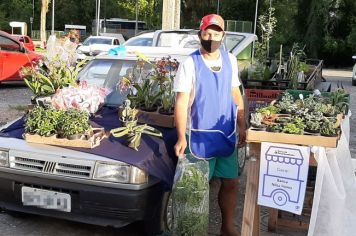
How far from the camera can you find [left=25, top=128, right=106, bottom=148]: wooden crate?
12.9 feet

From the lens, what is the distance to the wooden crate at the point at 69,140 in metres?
3.94

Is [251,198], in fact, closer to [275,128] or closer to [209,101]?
[275,128]

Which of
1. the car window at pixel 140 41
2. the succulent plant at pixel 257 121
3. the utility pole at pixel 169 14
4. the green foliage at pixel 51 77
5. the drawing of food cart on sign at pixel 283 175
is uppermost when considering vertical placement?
the utility pole at pixel 169 14

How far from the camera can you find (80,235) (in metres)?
4.36

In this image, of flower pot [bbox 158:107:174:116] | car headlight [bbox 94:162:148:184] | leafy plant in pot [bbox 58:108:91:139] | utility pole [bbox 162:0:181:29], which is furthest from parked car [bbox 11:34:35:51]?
car headlight [bbox 94:162:148:184]

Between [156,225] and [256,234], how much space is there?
31.4 inches

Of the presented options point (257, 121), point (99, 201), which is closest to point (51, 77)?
point (99, 201)

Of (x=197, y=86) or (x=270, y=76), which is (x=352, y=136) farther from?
(x=197, y=86)

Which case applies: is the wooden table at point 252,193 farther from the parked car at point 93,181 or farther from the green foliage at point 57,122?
the green foliage at point 57,122

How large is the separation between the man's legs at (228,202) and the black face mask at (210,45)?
3.58 ft

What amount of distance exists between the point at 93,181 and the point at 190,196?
0.75 meters

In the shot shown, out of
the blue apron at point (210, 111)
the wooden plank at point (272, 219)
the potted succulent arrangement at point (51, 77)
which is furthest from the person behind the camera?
the potted succulent arrangement at point (51, 77)

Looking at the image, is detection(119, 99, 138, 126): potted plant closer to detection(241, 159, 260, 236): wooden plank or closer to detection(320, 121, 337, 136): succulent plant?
detection(241, 159, 260, 236): wooden plank

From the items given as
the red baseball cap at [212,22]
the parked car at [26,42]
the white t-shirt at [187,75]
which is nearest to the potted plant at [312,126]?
the white t-shirt at [187,75]
